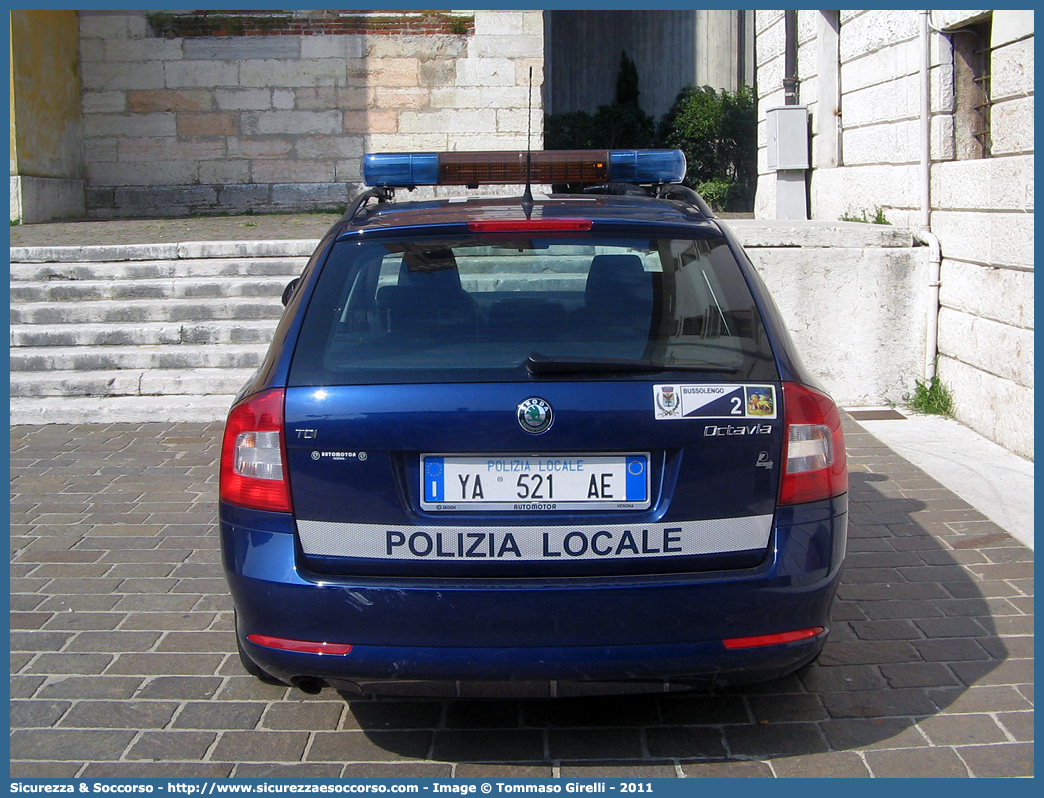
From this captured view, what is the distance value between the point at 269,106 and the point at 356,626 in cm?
1381

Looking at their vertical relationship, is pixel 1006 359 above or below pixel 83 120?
below

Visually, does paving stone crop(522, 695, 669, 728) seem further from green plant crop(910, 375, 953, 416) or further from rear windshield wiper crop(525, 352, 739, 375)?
green plant crop(910, 375, 953, 416)

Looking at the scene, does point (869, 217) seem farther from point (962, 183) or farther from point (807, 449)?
point (807, 449)

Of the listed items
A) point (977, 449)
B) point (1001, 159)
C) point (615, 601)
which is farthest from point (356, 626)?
point (1001, 159)

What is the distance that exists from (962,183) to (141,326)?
6.31 meters

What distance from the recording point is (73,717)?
3.48 meters

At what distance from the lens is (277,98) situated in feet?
50.7

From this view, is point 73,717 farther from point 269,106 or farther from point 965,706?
point 269,106

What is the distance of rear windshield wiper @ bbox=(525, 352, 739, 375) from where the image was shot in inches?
114

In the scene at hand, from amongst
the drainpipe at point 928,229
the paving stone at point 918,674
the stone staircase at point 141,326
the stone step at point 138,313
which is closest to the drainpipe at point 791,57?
the drainpipe at point 928,229

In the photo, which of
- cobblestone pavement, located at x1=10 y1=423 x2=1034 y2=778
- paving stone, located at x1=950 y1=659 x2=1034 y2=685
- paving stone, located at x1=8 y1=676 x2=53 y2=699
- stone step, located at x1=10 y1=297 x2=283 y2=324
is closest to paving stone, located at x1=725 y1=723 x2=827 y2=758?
cobblestone pavement, located at x1=10 y1=423 x2=1034 y2=778

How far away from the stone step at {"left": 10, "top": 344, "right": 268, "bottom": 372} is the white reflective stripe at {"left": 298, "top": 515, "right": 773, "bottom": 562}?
5.71 m

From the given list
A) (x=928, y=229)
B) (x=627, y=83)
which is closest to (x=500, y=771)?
(x=928, y=229)

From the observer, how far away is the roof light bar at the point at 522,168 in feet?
13.9
